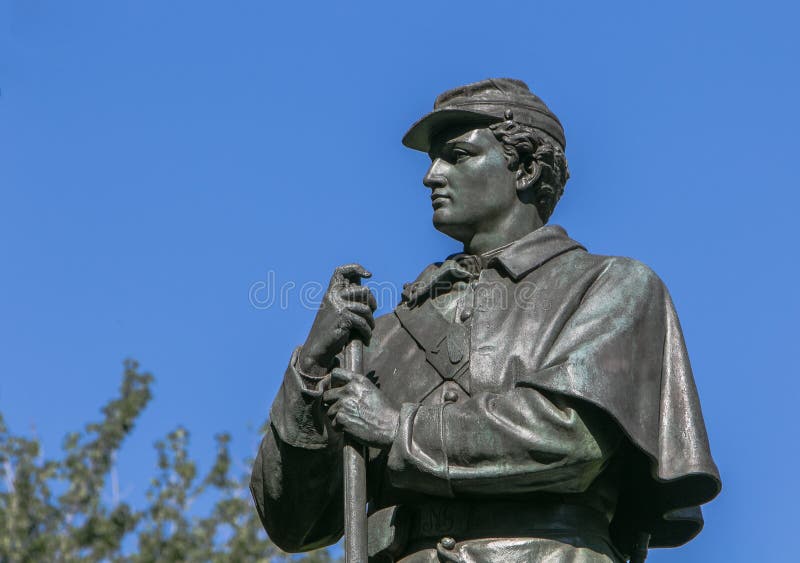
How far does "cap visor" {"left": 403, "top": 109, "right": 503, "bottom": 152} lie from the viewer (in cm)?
1078

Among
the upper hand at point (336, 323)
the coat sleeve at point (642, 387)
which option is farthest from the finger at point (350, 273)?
the coat sleeve at point (642, 387)

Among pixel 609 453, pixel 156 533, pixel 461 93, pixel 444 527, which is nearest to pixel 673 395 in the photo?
pixel 609 453

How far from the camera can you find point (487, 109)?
425 inches

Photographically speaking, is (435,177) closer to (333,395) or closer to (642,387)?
(333,395)

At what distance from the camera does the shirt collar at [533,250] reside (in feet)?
34.7

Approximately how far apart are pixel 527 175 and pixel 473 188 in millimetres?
303

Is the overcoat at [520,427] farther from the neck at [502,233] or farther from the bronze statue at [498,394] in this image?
the neck at [502,233]

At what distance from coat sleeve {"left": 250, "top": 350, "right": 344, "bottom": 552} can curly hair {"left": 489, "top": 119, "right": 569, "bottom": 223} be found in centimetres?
154

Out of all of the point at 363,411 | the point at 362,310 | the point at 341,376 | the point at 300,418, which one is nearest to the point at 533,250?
the point at 362,310

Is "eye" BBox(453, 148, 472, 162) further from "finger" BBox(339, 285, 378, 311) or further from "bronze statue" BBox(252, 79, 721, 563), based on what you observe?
"finger" BBox(339, 285, 378, 311)

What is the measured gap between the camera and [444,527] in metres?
9.98

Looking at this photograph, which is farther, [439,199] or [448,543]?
[439,199]

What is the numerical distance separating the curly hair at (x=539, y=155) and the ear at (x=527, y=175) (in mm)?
14

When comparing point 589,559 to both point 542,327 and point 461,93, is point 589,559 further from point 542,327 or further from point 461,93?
point 461,93
